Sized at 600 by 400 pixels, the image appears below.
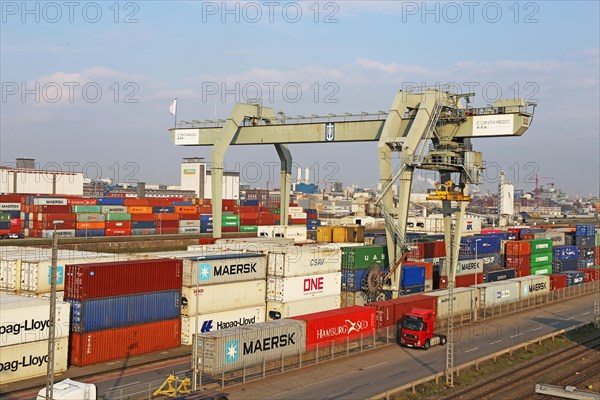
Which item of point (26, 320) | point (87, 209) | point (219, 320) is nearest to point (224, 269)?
point (219, 320)

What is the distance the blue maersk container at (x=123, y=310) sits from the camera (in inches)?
1162

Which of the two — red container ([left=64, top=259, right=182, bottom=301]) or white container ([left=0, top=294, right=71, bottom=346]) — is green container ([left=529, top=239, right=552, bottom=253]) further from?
white container ([left=0, top=294, right=71, bottom=346])

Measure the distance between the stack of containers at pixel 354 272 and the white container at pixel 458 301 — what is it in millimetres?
5098

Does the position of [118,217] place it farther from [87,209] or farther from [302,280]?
[302,280]

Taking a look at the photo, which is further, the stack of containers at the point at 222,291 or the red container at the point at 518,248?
the red container at the point at 518,248

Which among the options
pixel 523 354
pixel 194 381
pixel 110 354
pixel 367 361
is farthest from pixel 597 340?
pixel 110 354

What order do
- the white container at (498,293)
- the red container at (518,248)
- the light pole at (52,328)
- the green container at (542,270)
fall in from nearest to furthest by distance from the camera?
the light pole at (52,328), the white container at (498,293), the red container at (518,248), the green container at (542,270)

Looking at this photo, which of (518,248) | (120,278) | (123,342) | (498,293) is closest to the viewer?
(120,278)

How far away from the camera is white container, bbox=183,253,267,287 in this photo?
34.7 meters

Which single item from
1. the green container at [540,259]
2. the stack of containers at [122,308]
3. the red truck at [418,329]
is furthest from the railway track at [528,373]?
the green container at [540,259]

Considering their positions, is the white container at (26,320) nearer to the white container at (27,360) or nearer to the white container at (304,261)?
the white container at (27,360)

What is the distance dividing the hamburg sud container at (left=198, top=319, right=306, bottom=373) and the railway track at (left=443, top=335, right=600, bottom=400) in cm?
887

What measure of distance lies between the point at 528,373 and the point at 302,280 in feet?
50.3

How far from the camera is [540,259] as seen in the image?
68.7 m
